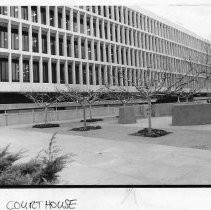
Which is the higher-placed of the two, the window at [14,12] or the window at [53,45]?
the window at [14,12]

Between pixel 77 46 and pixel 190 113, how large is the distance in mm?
24619

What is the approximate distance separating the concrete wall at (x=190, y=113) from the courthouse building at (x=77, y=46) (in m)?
6.57

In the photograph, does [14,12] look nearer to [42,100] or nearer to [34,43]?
[34,43]

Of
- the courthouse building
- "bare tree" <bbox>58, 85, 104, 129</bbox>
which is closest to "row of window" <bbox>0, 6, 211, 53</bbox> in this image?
the courthouse building

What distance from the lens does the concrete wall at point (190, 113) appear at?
777 inches

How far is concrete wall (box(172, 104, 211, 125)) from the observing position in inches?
777

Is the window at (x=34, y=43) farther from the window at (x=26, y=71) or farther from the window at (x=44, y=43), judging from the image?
the window at (x=26, y=71)

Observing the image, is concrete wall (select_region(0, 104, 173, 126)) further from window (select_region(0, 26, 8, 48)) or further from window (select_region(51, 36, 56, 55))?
window (select_region(51, 36, 56, 55))

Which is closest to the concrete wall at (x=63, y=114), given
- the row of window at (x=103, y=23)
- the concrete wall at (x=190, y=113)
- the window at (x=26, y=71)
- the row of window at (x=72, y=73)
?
the row of window at (x=72, y=73)

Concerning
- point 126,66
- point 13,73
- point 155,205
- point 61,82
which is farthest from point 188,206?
point 126,66

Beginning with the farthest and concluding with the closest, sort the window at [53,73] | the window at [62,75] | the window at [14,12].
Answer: the window at [53,73] → the window at [62,75] → the window at [14,12]

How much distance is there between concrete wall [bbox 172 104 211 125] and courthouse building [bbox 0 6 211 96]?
259 inches

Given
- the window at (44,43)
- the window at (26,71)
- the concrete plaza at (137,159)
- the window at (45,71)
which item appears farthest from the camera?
the window at (45,71)

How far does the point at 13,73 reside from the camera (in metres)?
33.8
